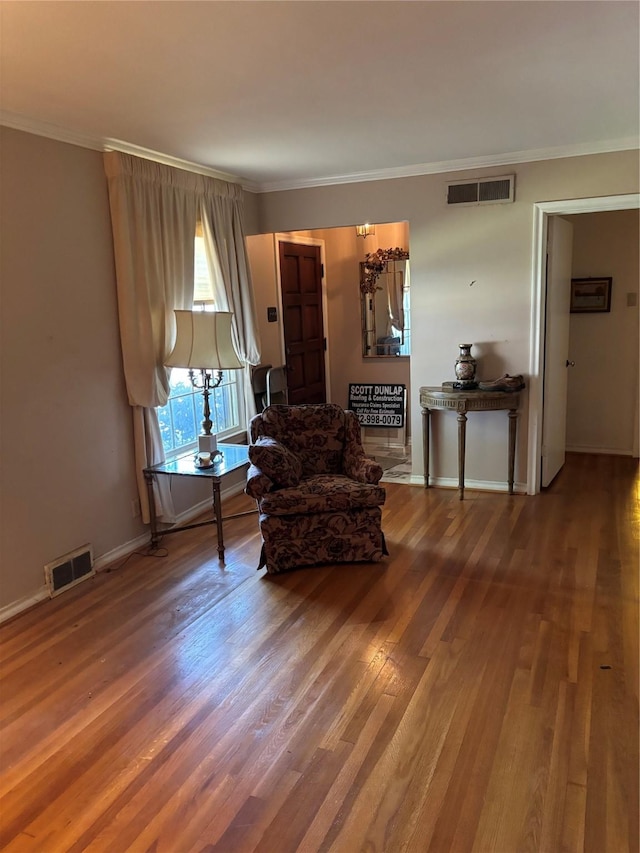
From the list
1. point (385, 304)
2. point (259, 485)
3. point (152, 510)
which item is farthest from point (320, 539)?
point (385, 304)

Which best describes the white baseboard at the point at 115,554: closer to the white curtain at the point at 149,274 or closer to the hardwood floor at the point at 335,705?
the hardwood floor at the point at 335,705

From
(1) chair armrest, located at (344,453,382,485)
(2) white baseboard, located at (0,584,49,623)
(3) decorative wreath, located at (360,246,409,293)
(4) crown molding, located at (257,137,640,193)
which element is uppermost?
(4) crown molding, located at (257,137,640,193)

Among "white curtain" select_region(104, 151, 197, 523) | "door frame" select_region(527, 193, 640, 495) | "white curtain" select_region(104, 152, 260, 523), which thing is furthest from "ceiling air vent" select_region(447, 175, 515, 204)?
"white curtain" select_region(104, 151, 197, 523)

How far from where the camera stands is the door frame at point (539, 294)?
14.2 ft

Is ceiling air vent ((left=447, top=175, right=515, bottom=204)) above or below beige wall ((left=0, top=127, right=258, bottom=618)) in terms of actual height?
above

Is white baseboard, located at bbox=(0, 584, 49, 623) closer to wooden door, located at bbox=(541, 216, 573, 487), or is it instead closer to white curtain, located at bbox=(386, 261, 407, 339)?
wooden door, located at bbox=(541, 216, 573, 487)

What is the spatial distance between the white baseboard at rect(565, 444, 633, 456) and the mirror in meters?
1.86

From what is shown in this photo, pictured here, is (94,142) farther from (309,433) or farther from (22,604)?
(22,604)

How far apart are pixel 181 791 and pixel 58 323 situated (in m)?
2.44

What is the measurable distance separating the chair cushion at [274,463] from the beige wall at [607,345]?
3544 millimetres

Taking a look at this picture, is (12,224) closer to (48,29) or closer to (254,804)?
(48,29)

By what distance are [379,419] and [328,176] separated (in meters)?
2.61

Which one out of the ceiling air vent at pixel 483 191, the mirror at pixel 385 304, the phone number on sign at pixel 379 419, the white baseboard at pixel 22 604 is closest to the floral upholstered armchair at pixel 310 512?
the white baseboard at pixel 22 604

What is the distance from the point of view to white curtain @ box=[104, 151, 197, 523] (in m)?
3.78
